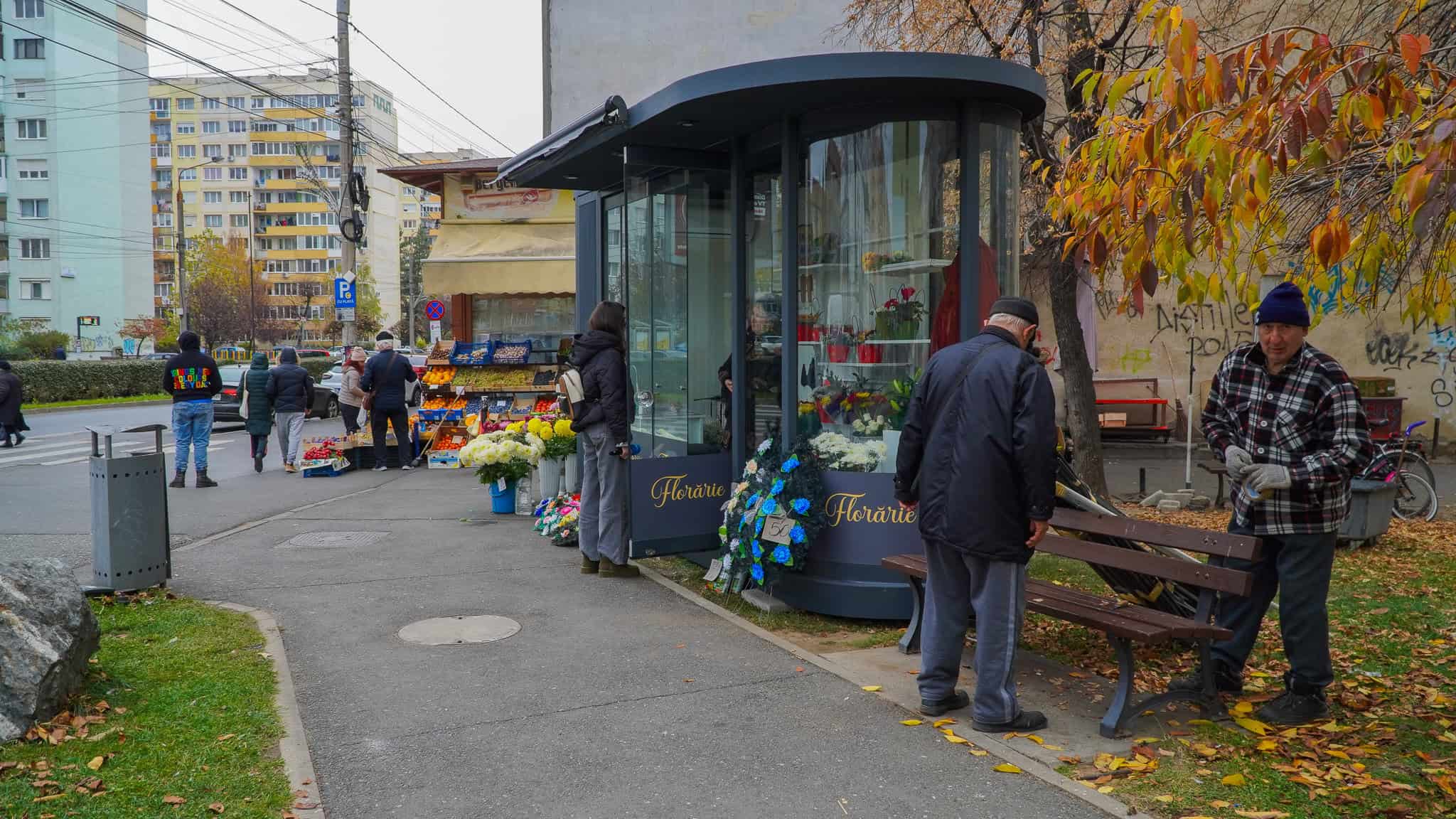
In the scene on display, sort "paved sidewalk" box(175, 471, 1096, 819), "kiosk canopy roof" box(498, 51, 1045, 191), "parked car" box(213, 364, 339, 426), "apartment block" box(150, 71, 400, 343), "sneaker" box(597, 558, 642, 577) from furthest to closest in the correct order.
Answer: "apartment block" box(150, 71, 400, 343) < "parked car" box(213, 364, 339, 426) < "sneaker" box(597, 558, 642, 577) < "kiosk canopy roof" box(498, 51, 1045, 191) < "paved sidewalk" box(175, 471, 1096, 819)

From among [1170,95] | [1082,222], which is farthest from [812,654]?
[1170,95]

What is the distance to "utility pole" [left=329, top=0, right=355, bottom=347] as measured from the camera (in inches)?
832

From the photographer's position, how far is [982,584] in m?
4.48

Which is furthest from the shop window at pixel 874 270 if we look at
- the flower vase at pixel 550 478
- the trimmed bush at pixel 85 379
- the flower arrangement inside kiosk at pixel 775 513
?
the trimmed bush at pixel 85 379

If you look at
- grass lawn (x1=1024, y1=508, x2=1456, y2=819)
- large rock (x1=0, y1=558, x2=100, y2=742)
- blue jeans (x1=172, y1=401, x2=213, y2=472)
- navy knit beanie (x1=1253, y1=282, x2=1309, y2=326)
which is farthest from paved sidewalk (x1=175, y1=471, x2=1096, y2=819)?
blue jeans (x1=172, y1=401, x2=213, y2=472)

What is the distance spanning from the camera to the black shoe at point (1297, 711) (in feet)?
15.2

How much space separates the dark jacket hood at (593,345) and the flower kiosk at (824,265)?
0.44 metres

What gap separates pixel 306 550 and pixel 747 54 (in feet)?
41.5

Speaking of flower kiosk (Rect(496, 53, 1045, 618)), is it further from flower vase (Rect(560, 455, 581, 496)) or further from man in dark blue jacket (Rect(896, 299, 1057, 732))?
flower vase (Rect(560, 455, 581, 496))

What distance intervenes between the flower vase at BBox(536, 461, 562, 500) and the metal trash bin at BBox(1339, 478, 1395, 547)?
289 inches

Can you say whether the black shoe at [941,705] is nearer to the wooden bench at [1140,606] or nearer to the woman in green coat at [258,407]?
the wooden bench at [1140,606]

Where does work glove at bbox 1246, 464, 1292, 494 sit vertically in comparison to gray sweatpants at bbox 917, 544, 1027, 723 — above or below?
above

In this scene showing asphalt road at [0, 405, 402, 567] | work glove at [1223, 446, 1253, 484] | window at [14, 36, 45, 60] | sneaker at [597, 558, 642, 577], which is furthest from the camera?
window at [14, 36, 45, 60]

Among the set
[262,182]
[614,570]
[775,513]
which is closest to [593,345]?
[614,570]
